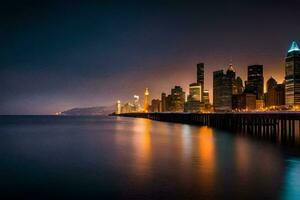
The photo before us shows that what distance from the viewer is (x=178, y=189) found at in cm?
1766

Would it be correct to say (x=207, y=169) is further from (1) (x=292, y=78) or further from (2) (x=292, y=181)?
(1) (x=292, y=78)

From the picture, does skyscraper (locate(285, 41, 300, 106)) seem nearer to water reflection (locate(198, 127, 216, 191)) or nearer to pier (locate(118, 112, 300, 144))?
pier (locate(118, 112, 300, 144))

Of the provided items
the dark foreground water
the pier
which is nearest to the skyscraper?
the pier

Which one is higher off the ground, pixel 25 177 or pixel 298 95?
pixel 298 95

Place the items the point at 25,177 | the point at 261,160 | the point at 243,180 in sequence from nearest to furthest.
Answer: the point at 243,180 → the point at 25,177 → the point at 261,160

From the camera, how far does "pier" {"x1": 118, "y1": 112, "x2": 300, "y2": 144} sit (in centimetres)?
5124

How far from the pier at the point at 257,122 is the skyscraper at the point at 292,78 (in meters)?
64.0

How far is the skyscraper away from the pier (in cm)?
6398

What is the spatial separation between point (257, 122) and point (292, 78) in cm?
10057

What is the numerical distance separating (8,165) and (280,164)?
22118 millimetres

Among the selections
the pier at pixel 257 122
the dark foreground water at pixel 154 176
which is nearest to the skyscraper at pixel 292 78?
the pier at pixel 257 122

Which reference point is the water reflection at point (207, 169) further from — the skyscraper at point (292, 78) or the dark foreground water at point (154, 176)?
the skyscraper at point (292, 78)

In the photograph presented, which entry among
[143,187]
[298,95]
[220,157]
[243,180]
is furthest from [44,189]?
[298,95]

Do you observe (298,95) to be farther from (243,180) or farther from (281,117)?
(243,180)
